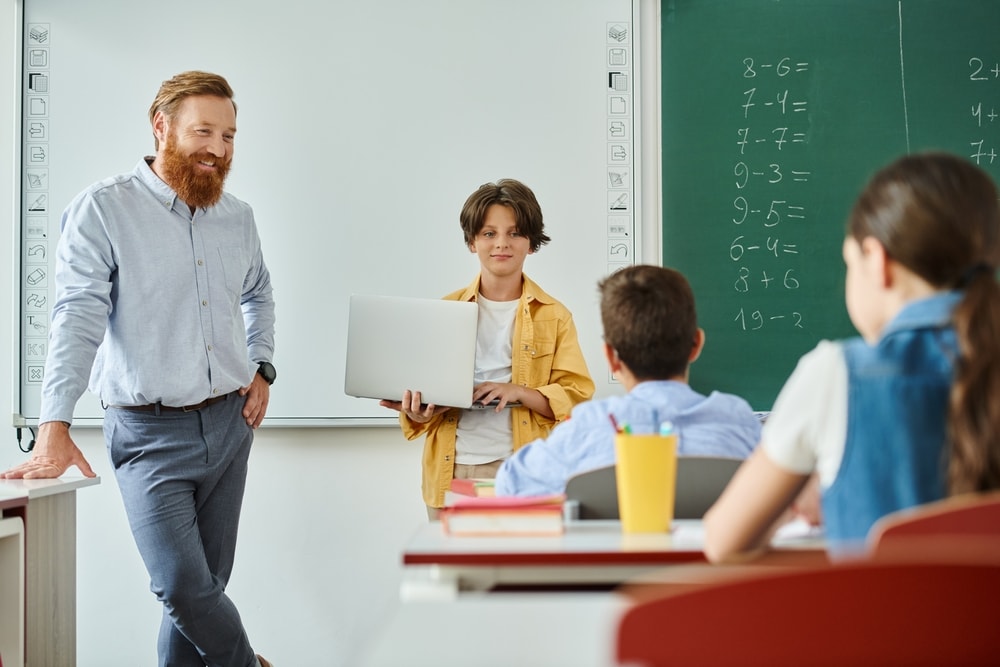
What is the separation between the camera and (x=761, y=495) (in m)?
1.17

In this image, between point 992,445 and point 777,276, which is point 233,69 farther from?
point 992,445

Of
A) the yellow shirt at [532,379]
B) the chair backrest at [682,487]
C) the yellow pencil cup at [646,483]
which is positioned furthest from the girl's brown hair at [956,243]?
the yellow shirt at [532,379]

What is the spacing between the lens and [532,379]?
313cm

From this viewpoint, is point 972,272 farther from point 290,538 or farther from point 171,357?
point 290,538

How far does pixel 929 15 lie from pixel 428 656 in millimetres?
3410

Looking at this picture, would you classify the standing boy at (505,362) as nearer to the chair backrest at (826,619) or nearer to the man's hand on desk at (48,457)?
the man's hand on desk at (48,457)

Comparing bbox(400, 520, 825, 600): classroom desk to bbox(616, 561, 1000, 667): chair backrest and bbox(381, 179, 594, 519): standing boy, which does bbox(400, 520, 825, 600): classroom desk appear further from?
bbox(381, 179, 594, 519): standing boy

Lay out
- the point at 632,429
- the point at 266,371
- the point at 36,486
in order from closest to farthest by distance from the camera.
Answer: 1. the point at 632,429
2. the point at 36,486
3. the point at 266,371

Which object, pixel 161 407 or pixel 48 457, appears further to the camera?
pixel 161 407

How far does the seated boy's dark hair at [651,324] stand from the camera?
200 cm

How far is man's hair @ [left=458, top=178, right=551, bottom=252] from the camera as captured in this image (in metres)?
3.14

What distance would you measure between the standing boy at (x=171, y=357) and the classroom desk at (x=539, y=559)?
1.54m

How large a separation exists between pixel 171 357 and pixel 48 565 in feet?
2.00

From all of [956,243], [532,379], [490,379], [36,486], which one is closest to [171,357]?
[36,486]
